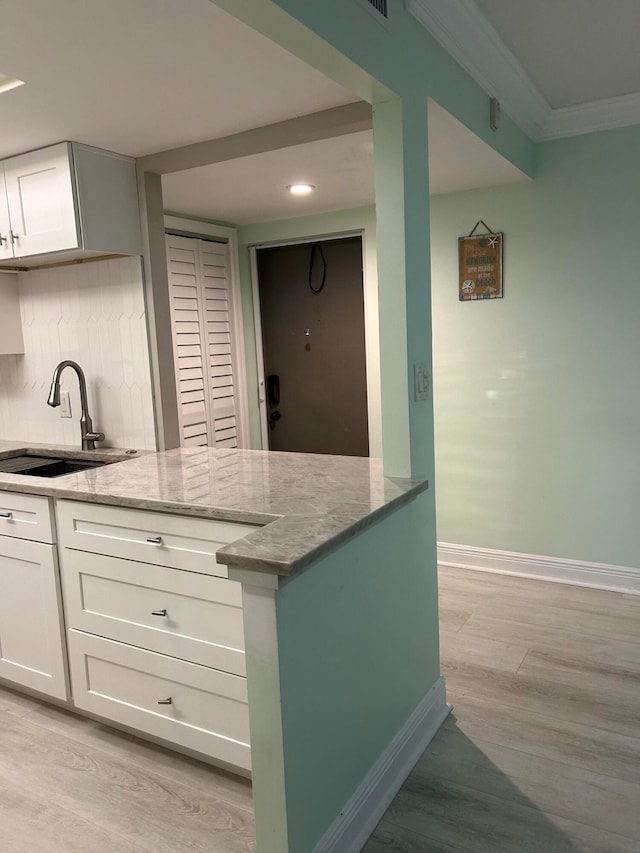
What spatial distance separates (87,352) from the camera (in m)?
2.98

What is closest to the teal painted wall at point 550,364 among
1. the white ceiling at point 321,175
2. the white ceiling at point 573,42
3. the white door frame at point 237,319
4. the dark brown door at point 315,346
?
the white ceiling at point 321,175

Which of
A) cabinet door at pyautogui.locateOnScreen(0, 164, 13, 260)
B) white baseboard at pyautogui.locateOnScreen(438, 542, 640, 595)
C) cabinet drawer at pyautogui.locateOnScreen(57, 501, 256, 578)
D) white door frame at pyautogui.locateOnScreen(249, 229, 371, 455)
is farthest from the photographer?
white door frame at pyautogui.locateOnScreen(249, 229, 371, 455)

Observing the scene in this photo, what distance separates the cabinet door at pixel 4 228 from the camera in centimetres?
272

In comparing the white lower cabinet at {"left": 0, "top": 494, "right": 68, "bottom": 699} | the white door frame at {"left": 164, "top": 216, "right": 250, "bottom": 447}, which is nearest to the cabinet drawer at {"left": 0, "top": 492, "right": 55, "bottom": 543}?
the white lower cabinet at {"left": 0, "top": 494, "right": 68, "bottom": 699}

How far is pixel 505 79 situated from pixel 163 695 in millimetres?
2643

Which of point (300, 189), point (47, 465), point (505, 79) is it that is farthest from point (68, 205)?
point (505, 79)

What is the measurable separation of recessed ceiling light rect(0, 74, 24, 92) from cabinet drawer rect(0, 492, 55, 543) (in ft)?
4.34

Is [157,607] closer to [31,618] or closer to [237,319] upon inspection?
[31,618]

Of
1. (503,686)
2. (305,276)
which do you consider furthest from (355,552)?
(305,276)

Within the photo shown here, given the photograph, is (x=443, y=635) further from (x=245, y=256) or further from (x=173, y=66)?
(x=245, y=256)

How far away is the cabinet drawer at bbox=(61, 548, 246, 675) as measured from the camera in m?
1.91

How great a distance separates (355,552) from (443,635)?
4.61 feet

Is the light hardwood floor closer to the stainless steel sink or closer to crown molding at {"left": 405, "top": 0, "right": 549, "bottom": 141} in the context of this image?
the stainless steel sink

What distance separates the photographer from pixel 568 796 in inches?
75.8
